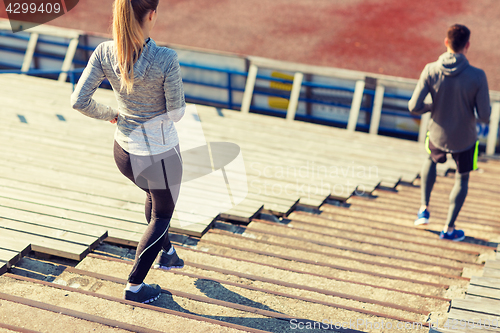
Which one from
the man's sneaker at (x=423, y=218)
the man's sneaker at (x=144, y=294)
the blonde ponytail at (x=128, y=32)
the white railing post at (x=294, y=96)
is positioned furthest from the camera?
the white railing post at (x=294, y=96)

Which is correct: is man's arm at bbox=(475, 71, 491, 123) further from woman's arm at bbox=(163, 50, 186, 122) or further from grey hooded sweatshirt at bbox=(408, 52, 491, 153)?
woman's arm at bbox=(163, 50, 186, 122)

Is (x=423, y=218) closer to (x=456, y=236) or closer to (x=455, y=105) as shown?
(x=456, y=236)

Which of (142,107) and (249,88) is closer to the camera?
(142,107)

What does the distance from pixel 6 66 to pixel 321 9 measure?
11177mm

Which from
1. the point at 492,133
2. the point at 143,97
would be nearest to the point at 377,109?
the point at 492,133

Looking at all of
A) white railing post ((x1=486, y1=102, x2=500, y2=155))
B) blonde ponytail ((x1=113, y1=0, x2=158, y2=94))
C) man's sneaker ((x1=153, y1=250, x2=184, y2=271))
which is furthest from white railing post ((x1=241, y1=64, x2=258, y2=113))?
blonde ponytail ((x1=113, y1=0, x2=158, y2=94))

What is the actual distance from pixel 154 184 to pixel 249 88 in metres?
6.85

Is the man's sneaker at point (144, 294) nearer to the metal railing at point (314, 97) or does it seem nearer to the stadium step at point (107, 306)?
the stadium step at point (107, 306)

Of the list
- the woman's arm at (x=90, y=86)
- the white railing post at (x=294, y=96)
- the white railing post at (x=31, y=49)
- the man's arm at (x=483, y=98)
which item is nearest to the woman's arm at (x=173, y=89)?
the woman's arm at (x=90, y=86)

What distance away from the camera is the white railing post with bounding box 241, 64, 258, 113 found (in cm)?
936

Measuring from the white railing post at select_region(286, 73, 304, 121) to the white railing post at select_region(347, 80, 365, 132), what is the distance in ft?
3.39

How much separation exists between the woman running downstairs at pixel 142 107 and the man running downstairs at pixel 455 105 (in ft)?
8.64

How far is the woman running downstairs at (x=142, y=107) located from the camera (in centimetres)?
245

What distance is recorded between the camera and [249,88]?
9430 millimetres
